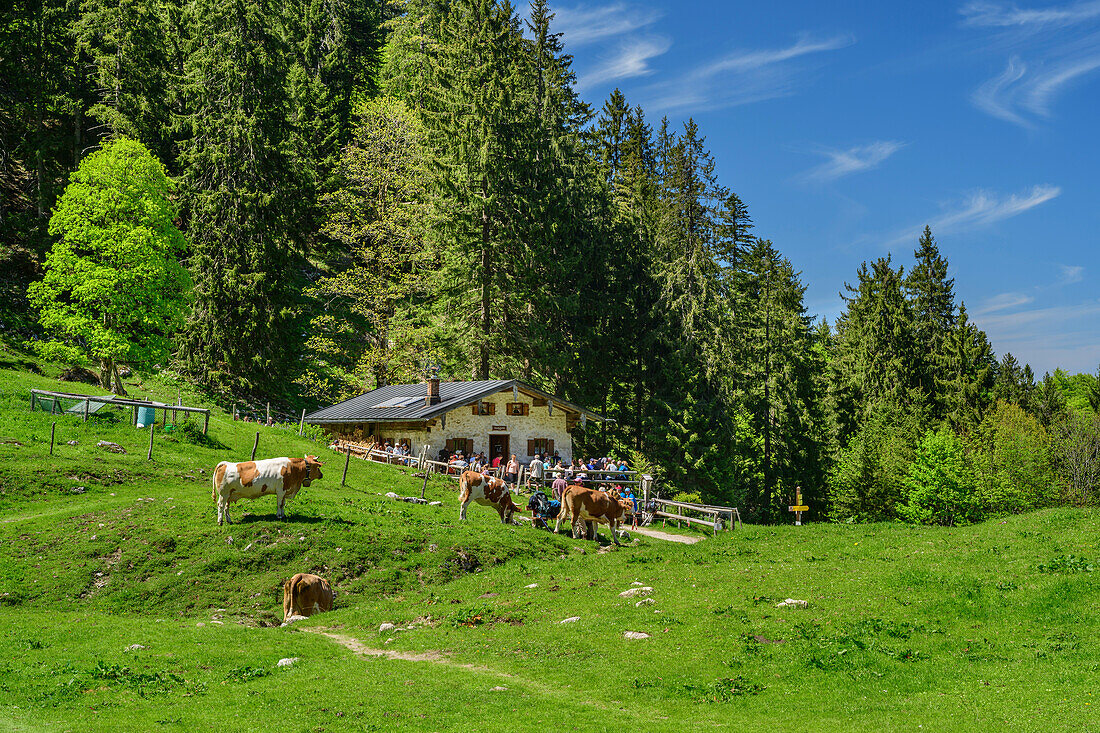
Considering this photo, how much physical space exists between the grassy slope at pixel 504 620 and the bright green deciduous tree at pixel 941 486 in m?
31.4

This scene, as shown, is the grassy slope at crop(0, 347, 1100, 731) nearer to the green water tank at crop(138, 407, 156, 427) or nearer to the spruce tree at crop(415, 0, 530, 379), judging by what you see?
the green water tank at crop(138, 407, 156, 427)

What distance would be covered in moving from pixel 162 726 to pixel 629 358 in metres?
52.4

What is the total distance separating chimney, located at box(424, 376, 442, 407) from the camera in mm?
44312

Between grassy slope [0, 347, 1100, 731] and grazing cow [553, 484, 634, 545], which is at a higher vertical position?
grazing cow [553, 484, 634, 545]

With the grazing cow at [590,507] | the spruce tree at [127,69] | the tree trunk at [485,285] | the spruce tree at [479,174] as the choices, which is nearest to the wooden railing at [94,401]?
the grazing cow at [590,507]

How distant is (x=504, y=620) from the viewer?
19.5m

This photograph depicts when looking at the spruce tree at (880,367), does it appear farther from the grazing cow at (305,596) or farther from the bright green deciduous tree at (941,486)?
the grazing cow at (305,596)

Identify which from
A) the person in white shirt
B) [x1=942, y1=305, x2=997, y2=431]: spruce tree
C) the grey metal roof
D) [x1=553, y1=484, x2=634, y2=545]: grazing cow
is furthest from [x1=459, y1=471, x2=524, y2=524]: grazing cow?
[x1=942, y1=305, x2=997, y2=431]: spruce tree

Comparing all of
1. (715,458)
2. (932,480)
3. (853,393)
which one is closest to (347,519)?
(715,458)

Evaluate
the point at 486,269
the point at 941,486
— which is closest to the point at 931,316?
the point at 941,486

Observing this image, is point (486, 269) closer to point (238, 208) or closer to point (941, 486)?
point (238, 208)

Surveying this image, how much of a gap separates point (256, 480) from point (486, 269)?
31842 mm

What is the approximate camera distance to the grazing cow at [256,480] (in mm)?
25391

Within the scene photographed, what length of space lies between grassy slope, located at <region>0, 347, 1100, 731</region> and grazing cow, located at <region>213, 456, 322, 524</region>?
82cm
